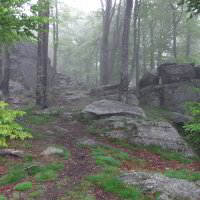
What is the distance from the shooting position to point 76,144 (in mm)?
15281

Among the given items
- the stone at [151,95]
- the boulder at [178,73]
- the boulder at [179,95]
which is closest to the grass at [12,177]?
the boulder at [179,95]

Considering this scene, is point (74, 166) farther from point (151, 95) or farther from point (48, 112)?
point (151, 95)

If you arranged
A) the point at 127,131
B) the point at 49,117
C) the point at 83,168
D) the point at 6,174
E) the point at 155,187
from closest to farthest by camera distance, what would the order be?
1. the point at 155,187
2. the point at 6,174
3. the point at 83,168
4. the point at 127,131
5. the point at 49,117

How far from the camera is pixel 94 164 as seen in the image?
12.1m

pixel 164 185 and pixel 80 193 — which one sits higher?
pixel 164 185

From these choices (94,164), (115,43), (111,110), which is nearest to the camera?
(94,164)

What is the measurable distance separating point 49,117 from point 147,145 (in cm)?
800

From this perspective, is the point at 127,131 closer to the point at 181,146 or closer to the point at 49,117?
the point at 181,146

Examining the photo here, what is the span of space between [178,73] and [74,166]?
20917 mm

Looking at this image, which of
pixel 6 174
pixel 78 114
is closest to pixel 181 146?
pixel 78 114

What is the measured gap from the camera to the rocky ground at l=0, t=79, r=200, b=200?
372 inches

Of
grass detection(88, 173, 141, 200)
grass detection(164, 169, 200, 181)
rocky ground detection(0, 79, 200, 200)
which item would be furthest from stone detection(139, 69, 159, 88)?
grass detection(88, 173, 141, 200)

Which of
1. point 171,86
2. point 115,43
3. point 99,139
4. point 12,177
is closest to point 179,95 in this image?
point 171,86

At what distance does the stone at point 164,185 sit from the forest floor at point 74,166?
14.5 inches
